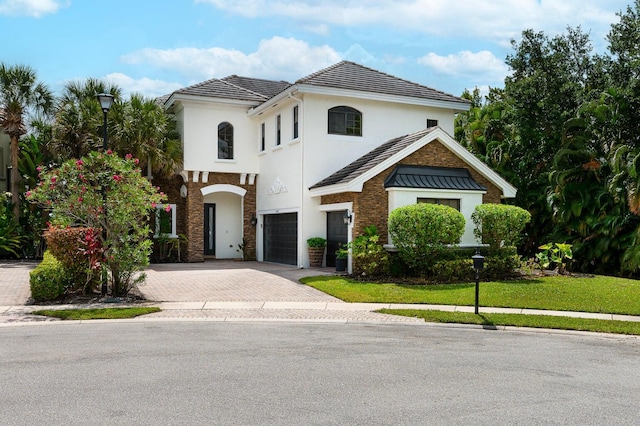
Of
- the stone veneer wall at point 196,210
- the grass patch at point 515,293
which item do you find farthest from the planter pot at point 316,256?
the stone veneer wall at point 196,210

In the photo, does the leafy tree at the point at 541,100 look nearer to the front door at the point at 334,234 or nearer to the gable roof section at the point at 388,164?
the gable roof section at the point at 388,164

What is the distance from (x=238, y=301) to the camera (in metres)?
15.5

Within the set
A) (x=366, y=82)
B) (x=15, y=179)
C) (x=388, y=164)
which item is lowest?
(x=15, y=179)

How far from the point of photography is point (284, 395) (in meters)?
6.96

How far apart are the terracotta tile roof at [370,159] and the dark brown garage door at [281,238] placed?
237 cm

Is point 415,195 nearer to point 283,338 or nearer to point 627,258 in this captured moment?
point 627,258

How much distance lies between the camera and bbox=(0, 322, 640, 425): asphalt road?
247 inches

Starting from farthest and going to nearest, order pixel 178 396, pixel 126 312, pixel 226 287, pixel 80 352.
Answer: pixel 226 287
pixel 126 312
pixel 80 352
pixel 178 396

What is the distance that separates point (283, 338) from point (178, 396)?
4001mm

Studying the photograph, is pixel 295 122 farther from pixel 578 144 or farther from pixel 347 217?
pixel 578 144

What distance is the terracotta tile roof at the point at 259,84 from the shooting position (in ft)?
97.1

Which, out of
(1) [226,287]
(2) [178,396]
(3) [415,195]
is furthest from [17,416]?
(3) [415,195]

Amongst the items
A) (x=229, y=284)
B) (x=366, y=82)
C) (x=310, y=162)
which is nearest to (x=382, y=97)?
(x=366, y=82)

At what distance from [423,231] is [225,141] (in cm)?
1185
